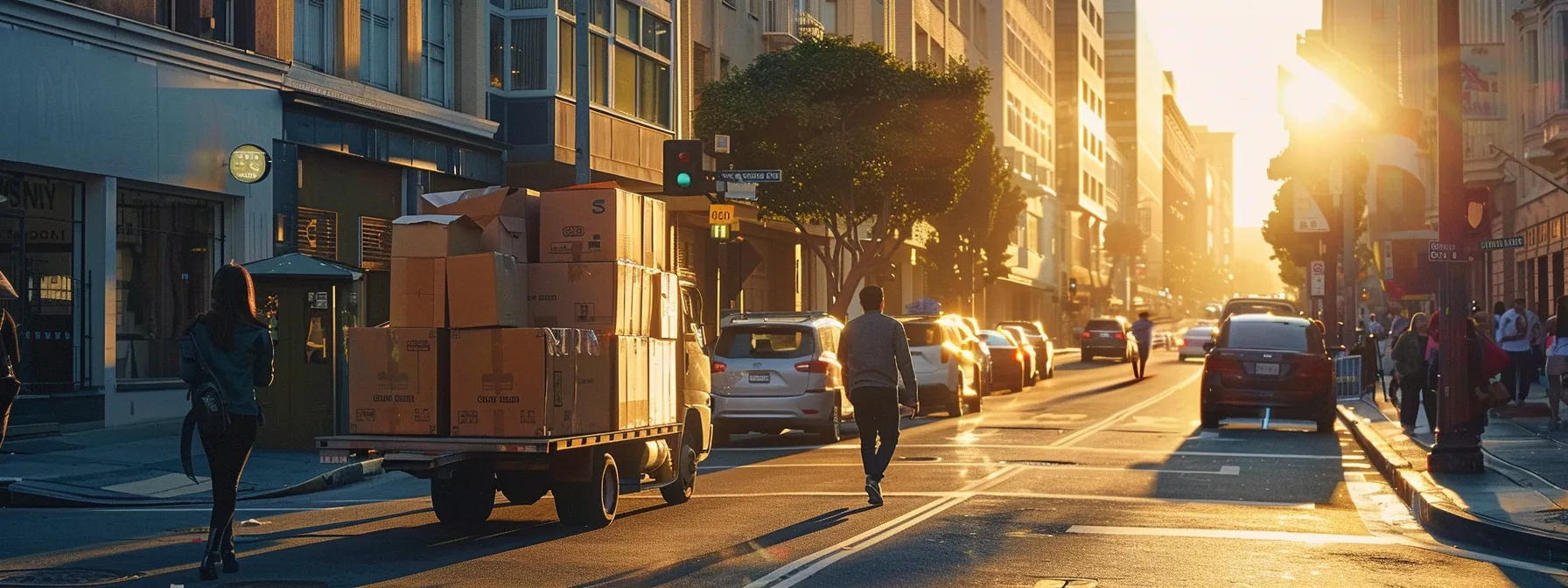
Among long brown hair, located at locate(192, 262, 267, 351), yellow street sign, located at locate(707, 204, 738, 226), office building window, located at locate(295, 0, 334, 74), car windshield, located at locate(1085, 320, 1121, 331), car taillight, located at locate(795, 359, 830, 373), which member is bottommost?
car taillight, located at locate(795, 359, 830, 373)

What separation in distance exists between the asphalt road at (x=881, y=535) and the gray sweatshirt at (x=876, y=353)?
956 millimetres

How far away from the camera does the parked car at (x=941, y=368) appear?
2703 centimetres

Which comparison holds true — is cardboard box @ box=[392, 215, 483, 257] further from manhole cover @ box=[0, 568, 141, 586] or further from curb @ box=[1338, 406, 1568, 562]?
curb @ box=[1338, 406, 1568, 562]

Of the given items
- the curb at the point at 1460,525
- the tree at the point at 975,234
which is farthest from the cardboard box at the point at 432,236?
the tree at the point at 975,234

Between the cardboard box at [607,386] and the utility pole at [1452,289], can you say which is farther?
the utility pole at [1452,289]

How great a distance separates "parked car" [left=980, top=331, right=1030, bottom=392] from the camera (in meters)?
37.6

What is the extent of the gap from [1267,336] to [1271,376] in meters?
0.81

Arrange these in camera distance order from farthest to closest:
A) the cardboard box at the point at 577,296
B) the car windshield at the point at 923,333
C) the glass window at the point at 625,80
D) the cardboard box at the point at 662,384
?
the glass window at the point at 625,80 < the car windshield at the point at 923,333 < the cardboard box at the point at 662,384 < the cardboard box at the point at 577,296

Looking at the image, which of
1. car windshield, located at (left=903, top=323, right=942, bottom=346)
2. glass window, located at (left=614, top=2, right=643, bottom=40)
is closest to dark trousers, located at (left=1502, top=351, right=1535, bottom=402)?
car windshield, located at (left=903, top=323, right=942, bottom=346)

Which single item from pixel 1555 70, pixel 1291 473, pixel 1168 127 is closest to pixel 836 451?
pixel 1291 473

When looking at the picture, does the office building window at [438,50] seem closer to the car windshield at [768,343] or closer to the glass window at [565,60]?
the glass window at [565,60]

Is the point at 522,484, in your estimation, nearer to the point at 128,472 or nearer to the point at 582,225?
the point at 582,225

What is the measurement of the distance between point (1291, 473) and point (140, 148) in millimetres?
13109

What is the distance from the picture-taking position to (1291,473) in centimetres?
1673
